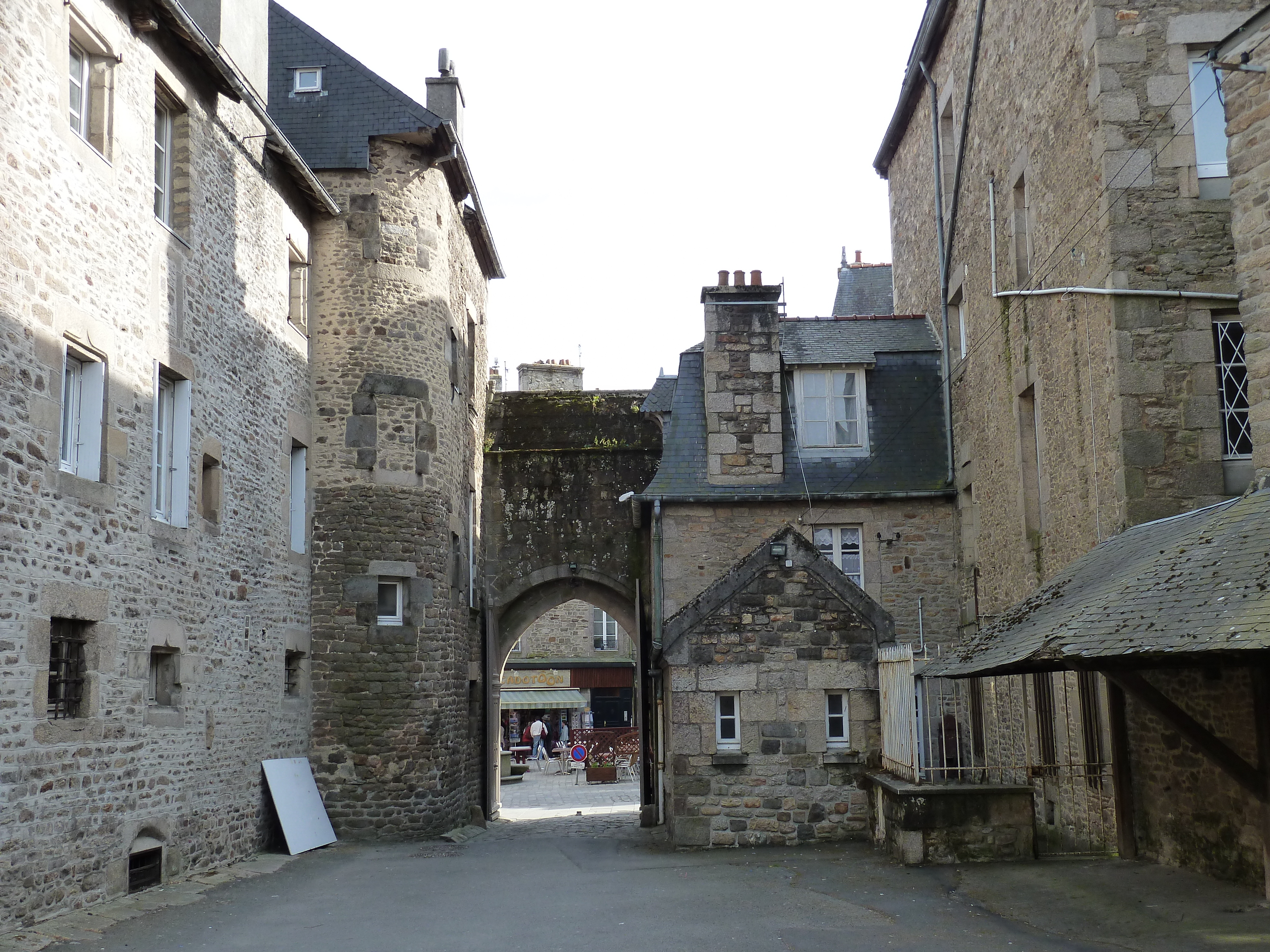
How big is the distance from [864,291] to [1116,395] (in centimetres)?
1404

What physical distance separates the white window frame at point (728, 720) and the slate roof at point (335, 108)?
766 cm

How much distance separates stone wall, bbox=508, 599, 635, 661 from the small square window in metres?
18.2

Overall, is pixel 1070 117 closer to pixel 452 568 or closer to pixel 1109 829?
pixel 1109 829

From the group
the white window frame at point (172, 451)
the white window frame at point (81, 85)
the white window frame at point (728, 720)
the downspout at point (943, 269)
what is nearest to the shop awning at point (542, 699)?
the downspout at point (943, 269)

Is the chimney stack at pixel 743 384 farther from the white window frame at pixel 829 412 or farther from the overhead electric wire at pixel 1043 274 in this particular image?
the overhead electric wire at pixel 1043 274

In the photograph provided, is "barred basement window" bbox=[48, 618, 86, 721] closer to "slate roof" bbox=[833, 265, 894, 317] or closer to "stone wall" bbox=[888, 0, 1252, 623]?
"stone wall" bbox=[888, 0, 1252, 623]

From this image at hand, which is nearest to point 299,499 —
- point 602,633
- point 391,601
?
point 391,601

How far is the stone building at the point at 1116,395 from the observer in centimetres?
867

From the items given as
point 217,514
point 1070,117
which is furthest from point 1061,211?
point 217,514

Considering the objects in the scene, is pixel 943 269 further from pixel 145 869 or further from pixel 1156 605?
pixel 145 869

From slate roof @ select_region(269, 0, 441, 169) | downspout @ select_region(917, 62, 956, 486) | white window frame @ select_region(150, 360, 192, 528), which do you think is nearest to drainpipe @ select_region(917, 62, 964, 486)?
downspout @ select_region(917, 62, 956, 486)

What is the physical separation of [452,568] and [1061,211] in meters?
8.42

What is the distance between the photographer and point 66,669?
30.2ft

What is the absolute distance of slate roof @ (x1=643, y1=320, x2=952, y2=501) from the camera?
54.4 feet
